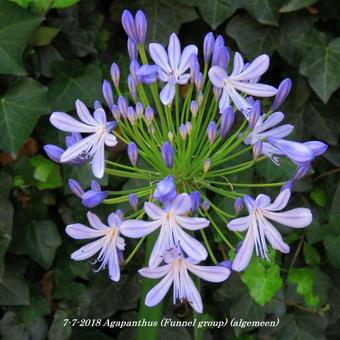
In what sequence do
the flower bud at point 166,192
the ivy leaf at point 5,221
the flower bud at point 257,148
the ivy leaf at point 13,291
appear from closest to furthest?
the flower bud at point 166,192 < the flower bud at point 257,148 < the ivy leaf at point 5,221 < the ivy leaf at point 13,291

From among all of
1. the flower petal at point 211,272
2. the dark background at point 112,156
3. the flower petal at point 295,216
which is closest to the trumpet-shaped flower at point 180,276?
the flower petal at point 211,272

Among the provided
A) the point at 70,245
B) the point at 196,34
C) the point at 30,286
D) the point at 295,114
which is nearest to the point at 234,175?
the point at 295,114

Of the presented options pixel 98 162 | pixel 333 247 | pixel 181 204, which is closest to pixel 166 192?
pixel 181 204

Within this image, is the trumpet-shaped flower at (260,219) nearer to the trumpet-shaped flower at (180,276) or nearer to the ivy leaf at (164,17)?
the trumpet-shaped flower at (180,276)

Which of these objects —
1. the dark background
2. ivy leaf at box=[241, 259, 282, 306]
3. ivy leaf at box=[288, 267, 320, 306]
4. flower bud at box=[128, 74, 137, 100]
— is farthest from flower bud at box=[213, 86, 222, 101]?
ivy leaf at box=[288, 267, 320, 306]

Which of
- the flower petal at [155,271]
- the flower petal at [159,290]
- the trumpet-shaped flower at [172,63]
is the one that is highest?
the trumpet-shaped flower at [172,63]

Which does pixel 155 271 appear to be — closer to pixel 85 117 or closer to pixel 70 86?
pixel 85 117

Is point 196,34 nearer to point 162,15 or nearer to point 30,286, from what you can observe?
point 162,15
